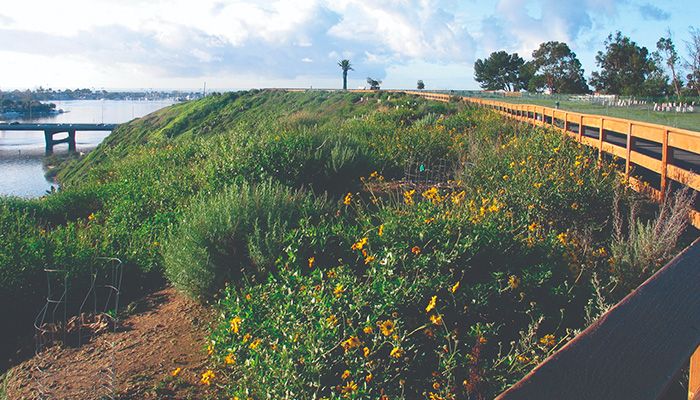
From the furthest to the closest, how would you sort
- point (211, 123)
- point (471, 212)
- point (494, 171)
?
point (211, 123)
point (494, 171)
point (471, 212)

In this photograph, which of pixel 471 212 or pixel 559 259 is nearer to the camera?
pixel 559 259

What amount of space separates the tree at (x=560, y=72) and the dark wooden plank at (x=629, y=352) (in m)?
69.8

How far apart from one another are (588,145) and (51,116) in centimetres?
18220

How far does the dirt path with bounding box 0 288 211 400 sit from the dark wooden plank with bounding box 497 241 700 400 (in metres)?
3.14

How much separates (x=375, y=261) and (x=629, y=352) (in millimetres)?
3234

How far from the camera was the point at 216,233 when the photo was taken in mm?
5516

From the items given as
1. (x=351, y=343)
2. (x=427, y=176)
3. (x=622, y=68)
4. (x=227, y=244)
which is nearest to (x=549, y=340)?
(x=351, y=343)

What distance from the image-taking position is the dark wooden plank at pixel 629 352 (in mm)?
954

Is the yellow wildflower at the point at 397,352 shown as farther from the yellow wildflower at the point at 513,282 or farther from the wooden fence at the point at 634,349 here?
the wooden fence at the point at 634,349

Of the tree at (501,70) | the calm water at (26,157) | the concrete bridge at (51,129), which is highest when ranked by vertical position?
the tree at (501,70)

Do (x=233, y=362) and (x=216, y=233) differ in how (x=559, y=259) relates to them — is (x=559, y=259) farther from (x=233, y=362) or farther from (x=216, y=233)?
(x=216, y=233)

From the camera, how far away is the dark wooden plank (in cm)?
95

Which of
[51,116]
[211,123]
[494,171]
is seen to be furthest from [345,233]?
[51,116]

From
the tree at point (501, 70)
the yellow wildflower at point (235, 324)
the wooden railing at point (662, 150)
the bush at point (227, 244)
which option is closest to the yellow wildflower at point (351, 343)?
the yellow wildflower at point (235, 324)
